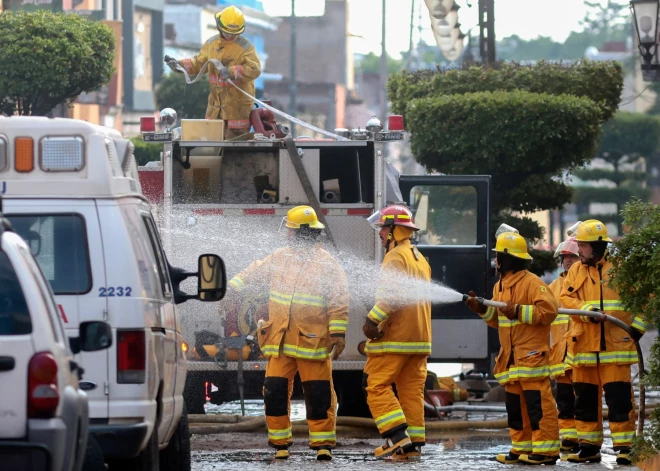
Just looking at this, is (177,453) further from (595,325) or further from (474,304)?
(595,325)

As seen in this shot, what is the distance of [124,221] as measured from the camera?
715 centimetres

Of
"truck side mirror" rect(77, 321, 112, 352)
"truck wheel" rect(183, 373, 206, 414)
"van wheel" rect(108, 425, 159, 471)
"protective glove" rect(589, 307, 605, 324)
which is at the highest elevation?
"truck side mirror" rect(77, 321, 112, 352)

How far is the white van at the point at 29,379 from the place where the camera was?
5766mm

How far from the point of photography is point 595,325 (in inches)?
418

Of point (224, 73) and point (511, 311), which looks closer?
point (511, 311)

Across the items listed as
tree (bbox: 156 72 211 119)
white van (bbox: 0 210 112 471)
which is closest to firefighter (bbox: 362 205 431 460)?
white van (bbox: 0 210 112 471)

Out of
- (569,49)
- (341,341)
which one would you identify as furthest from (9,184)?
(569,49)

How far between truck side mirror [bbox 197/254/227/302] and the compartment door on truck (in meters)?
5.78

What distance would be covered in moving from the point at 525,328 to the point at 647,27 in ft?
16.1

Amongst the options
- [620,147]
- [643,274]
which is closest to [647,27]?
[643,274]

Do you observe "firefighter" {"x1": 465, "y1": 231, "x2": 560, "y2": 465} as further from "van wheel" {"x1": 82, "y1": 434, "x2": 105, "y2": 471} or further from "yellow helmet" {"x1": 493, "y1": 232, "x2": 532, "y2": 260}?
"van wheel" {"x1": 82, "y1": 434, "x2": 105, "y2": 471}

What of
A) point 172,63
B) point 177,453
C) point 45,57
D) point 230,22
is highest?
point 45,57

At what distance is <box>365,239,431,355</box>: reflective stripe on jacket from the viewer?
35.0ft

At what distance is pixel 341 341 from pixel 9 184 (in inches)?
154
